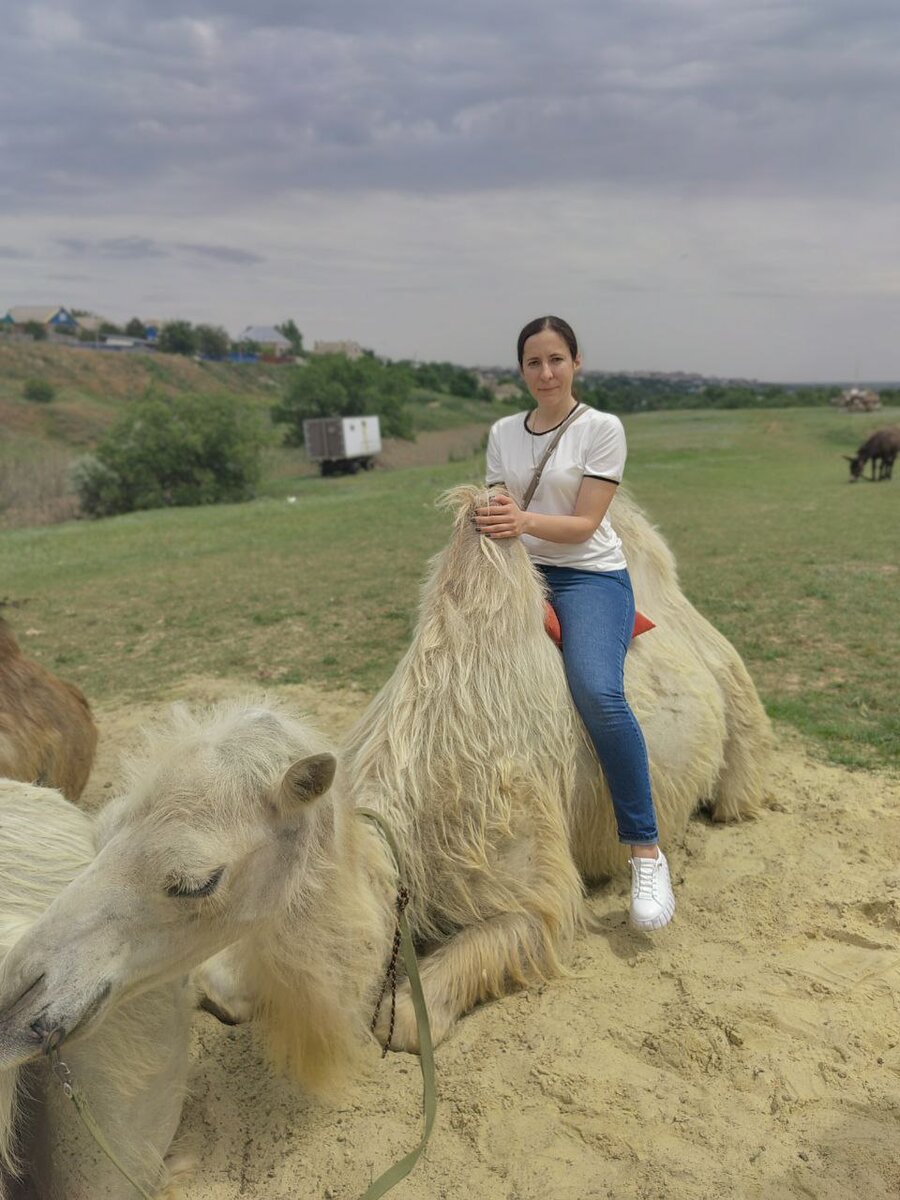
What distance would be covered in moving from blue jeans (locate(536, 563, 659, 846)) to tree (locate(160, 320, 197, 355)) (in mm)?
100923

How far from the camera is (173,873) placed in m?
2.00

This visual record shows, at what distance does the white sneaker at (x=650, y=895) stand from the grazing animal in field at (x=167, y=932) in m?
1.10

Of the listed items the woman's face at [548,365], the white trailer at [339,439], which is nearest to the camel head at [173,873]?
the woman's face at [548,365]

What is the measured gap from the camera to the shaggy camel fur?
9.63ft

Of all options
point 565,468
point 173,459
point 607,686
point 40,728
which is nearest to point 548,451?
point 565,468

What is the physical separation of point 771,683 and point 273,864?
4.96 metres

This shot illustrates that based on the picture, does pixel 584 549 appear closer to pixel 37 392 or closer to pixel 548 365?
pixel 548 365

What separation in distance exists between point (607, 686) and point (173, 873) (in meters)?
1.76

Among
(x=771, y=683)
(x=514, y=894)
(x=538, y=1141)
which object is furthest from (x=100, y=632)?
(x=538, y=1141)

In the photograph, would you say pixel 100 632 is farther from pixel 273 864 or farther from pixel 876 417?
pixel 876 417

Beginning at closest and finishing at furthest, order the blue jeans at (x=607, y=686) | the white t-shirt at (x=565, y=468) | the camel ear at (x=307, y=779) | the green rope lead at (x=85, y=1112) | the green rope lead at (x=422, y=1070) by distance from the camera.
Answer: the green rope lead at (x=85, y=1112)
the camel ear at (x=307, y=779)
the green rope lead at (x=422, y=1070)
the blue jeans at (x=607, y=686)
the white t-shirt at (x=565, y=468)

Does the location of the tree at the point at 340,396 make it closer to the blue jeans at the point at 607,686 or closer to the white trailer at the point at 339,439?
the white trailer at the point at 339,439

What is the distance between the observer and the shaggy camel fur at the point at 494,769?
294 centimetres

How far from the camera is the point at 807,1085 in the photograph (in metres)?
2.53
